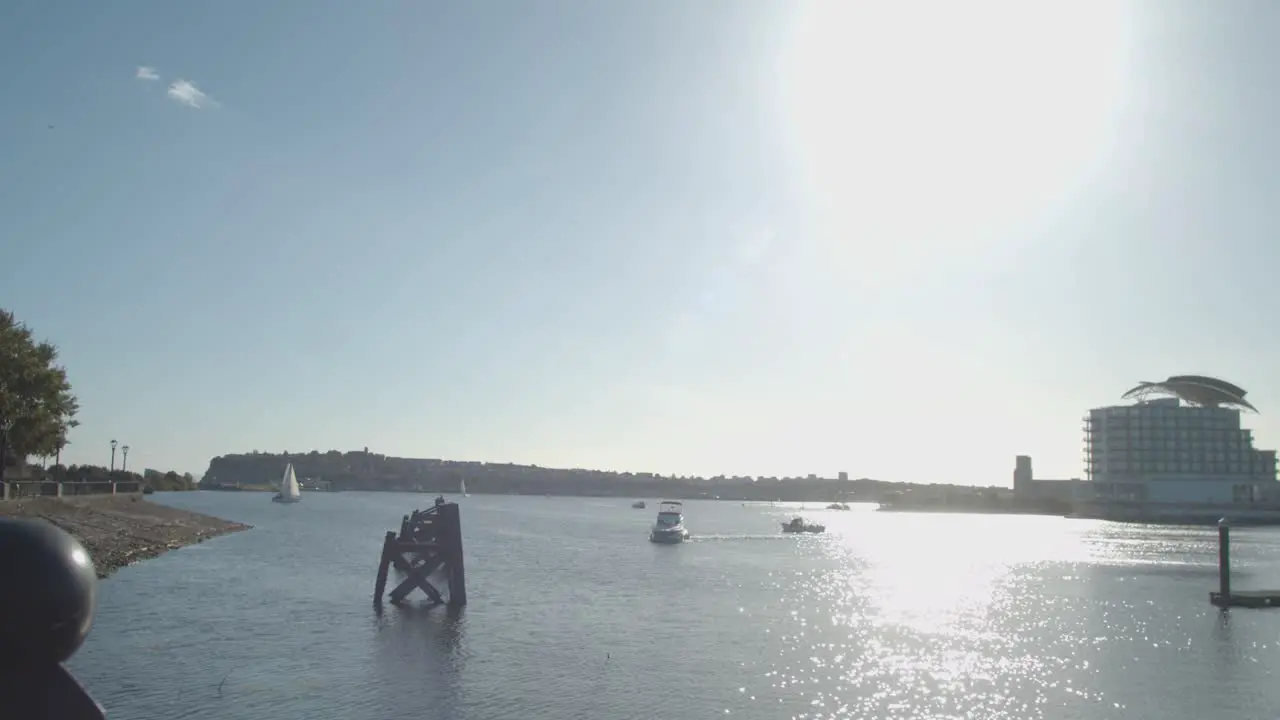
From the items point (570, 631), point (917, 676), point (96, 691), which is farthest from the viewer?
point (570, 631)

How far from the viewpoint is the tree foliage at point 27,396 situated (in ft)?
218

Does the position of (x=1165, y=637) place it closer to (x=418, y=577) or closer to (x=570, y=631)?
(x=570, y=631)

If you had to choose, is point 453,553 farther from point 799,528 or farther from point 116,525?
point 799,528

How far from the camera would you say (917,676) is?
33.3 metres

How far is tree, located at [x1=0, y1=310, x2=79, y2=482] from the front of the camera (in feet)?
218

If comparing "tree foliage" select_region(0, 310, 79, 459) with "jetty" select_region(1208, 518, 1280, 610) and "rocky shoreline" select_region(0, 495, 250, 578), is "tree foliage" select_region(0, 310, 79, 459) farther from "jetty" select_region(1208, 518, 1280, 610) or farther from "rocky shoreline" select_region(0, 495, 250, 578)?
"jetty" select_region(1208, 518, 1280, 610)

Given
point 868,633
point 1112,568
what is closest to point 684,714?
point 868,633

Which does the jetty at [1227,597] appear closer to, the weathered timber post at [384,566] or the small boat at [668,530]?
the weathered timber post at [384,566]

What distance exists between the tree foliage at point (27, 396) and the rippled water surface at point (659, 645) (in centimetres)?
1444

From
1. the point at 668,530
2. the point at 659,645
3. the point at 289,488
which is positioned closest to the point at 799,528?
the point at 668,530

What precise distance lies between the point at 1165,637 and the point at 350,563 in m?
50.0

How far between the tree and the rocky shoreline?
553cm

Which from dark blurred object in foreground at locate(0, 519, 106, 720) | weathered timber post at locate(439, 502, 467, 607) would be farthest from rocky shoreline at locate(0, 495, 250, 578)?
dark blurred object in foreground at locate(0, 519, 106, 720)

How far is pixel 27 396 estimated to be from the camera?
230 feet
